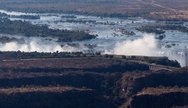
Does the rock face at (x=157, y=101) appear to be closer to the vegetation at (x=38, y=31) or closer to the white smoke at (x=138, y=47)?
the white smoke at (x=138, y=47)

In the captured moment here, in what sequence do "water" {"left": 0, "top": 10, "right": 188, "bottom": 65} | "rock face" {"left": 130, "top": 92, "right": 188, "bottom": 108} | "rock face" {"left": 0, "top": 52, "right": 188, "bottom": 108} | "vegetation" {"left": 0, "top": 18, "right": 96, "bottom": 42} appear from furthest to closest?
"vegetation" {"left": 0, "top": 18, "right": 96, "bottom": 42}, "water" {"left": 0, "top": 10, "right": 188, "bottom": 65}, "rock face" {"left": 0, "top": 52, "right": 188, "bottom": 108}, "rock face" {"left": 130, "top": 92, "right": 188, "bottom": 108}

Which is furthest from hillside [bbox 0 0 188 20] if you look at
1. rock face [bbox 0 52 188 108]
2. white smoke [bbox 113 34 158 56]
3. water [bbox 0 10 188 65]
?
rock face [bbox 0 52 188 108]

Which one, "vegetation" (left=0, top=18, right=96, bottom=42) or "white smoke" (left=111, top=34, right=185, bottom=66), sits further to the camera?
"vegetation" (left=0, top=18, right=96, bottom=42)

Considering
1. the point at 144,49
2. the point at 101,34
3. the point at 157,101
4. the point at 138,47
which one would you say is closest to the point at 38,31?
the point at 101,34

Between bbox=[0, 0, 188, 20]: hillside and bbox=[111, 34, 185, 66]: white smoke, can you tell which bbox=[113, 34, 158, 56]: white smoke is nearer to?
bbox=[111, 34, 185, 66]: white smoke

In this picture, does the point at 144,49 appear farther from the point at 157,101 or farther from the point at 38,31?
the point at 157,101

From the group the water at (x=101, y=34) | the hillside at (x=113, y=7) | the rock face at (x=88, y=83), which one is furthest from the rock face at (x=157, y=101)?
the hillside at (x=113, y=7)

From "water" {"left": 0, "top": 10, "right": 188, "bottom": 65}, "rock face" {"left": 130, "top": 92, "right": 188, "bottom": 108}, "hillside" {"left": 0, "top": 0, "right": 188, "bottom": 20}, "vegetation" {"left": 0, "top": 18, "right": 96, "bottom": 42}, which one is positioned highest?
"hillside" {"left": 0, "top": 0, "right": 188, "bottom": 20}

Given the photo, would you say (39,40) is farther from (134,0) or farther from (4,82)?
(134,0)
